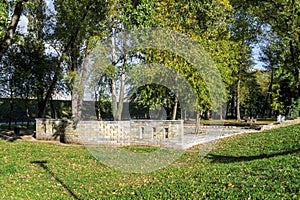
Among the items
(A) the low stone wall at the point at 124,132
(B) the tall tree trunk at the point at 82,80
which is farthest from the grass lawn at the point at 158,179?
(B) the tall tree trunk at the point at 82,80

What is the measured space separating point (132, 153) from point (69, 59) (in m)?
10.1

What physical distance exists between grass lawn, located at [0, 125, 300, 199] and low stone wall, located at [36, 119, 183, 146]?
307 centimetres

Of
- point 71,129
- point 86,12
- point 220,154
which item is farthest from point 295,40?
point 71,129

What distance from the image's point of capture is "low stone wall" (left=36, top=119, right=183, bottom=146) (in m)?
16.2

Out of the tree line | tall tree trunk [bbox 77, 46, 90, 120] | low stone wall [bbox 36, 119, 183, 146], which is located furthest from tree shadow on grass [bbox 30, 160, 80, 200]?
tall tree trunk [bbox 77, 46, 90, 120]

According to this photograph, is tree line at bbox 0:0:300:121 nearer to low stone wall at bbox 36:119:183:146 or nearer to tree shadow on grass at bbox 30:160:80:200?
low stone wall at bbox 36:119:183:146

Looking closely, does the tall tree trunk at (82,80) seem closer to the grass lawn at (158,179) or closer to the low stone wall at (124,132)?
the low stone wall at (124,132)

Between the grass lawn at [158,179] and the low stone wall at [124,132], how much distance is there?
307cm

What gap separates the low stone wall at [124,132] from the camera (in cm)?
1619

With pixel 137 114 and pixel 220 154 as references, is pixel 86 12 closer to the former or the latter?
pixel 220 154

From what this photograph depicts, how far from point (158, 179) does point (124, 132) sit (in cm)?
813

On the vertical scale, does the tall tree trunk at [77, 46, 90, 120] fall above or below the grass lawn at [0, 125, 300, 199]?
above

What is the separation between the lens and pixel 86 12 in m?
16.5

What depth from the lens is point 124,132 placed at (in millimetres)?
16984
